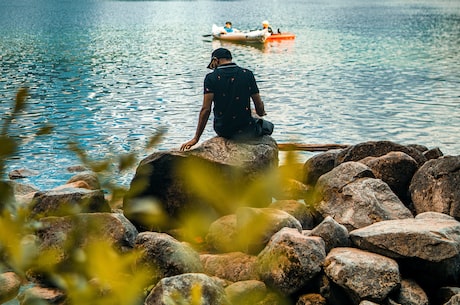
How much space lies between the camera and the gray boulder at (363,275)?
849 cm

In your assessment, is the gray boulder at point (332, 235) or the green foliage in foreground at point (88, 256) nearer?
the green foliage in foreground at point (88, 256)

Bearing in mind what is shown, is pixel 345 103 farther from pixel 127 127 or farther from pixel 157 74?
pixel 157 74

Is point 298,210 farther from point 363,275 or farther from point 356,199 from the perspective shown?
point 363,275

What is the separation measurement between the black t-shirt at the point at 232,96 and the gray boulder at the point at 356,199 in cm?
182

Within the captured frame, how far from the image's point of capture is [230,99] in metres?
12.1

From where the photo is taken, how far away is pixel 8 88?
118 feet

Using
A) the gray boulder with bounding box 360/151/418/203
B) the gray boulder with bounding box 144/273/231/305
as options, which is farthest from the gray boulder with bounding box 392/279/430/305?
the gray boulder with bounding box 360/151/418/203

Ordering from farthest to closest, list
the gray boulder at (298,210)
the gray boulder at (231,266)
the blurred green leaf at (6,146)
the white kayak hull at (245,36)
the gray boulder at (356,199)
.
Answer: the white kayak hull at (245,36) → the gray boulder at (298,210) → the gray boulder at (356,199) → the gray boulder at (231,266) → the blurred green leaf at (6,146)

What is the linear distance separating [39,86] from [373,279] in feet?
106

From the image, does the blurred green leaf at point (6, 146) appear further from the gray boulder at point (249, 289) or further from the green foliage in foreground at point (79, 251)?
the gray boulder at point (249, 289)

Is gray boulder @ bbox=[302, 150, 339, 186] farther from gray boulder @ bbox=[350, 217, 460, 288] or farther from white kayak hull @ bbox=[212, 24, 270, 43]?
white kayak hull @ bbox=[212, 24, 270, 43]

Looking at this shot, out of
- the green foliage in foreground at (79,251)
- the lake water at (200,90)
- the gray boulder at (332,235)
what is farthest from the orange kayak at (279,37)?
the green foliage in foreground at (79,251)

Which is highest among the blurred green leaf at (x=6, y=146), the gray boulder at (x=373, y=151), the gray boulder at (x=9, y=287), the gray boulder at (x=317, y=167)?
the blurred green leaf at (x=6, y=146)

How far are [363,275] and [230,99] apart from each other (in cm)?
462
